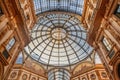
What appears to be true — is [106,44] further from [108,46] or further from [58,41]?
[58,41]

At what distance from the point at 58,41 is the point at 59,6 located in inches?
379

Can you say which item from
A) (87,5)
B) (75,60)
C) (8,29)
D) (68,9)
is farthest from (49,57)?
(8,29)

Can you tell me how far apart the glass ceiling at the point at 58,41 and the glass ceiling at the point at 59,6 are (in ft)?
5.07

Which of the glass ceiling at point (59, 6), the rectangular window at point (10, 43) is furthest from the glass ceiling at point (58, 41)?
the rectangular window at point (10, 43)

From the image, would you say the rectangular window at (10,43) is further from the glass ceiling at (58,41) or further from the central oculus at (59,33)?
the central oculus at (59,33)

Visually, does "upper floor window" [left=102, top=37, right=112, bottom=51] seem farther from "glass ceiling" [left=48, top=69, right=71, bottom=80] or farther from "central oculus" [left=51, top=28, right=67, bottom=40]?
"central oculus" [left=51, top=28, right=67, bottom=40]

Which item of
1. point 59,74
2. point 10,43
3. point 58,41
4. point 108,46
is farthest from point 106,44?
point 58,41

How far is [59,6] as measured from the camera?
4028 centimetres

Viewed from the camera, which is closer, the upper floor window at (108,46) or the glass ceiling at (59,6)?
the upper floor window at (108,46)

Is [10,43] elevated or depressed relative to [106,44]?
elevated

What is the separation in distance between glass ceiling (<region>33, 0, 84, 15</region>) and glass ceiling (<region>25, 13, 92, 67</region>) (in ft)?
5.07

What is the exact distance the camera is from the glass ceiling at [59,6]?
37.7m

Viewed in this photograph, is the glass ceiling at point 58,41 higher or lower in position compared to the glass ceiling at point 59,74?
higher

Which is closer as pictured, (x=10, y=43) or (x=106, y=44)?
(x=10, y=43)
